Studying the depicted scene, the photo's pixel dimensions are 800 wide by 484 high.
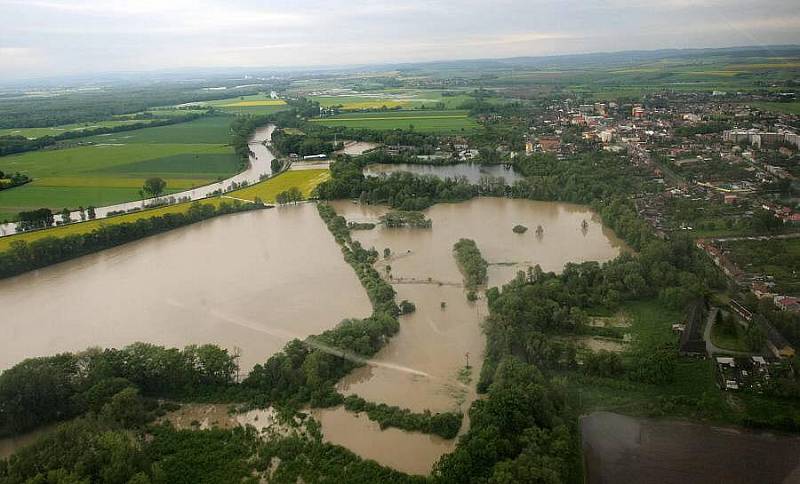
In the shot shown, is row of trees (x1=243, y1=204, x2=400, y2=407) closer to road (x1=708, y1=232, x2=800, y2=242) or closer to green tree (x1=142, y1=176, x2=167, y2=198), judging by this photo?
road (x1=708, y1=232, x2=800, y2=242)

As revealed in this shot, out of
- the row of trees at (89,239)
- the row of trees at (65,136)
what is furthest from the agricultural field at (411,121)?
the row of trees at (89,239)

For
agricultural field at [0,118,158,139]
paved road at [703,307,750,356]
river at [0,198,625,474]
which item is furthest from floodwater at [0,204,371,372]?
agricultural field at [0,118,158,139]

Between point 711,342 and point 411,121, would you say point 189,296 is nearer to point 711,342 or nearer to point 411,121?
point 711,342

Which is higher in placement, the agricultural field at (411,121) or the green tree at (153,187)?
the agricultural field at (411,121)

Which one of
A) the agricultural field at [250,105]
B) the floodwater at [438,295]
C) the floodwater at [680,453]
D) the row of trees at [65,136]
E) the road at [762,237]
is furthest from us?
the agricultural field at [250,105]

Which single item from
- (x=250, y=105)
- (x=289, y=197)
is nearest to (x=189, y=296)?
(x=289, y=197)

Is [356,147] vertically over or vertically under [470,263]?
over

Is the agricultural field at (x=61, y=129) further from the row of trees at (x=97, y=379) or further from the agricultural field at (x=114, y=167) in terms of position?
the row of trees at (x=97, y=379)
